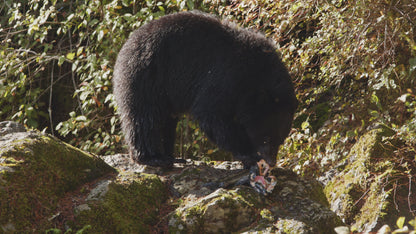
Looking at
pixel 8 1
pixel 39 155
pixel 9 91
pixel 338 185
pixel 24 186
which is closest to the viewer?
pixel 24 186

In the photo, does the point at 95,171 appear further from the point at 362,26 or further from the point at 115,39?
the point at 115,39

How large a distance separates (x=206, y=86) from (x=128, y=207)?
1414mm

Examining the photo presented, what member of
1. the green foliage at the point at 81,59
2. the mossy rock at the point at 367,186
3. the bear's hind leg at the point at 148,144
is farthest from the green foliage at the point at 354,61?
the green foliage at the point at 81,59

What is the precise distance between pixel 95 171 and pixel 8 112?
4.86 m

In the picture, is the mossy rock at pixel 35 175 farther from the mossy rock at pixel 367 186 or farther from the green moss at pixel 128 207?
the mossy rock at pixel 367 186

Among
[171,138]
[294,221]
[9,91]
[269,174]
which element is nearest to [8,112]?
[9,91]

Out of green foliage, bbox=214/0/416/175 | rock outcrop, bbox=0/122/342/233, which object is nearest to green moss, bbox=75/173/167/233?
rock outcrop, bbox=0/122/342/233

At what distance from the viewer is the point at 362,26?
4383mm

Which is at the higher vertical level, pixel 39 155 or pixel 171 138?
pixel 39 155

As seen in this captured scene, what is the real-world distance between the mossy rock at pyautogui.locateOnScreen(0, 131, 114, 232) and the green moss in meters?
0.23

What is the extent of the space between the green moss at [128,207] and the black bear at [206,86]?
80 cm

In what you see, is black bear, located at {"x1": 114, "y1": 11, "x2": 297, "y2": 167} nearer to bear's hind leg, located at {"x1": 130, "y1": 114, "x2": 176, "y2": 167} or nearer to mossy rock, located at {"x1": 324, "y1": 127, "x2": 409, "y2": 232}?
bear's hind leg, located at {"x1": 130, "y1": 114, "x2": 176, "y2": 167}

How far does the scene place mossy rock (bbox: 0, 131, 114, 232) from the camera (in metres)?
2.67

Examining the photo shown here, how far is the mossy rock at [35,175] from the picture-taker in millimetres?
2672
